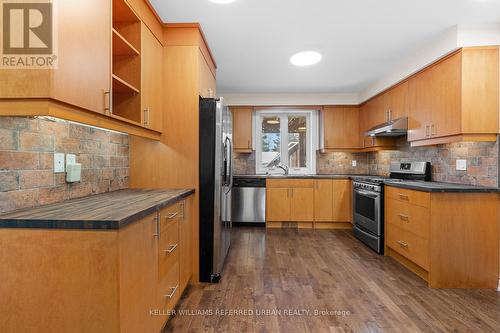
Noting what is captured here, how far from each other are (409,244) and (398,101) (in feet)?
A: 6.11

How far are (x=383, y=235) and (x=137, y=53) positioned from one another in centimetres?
322

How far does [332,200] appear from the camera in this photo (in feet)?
14.7

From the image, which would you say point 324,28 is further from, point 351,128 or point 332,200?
point 332,200

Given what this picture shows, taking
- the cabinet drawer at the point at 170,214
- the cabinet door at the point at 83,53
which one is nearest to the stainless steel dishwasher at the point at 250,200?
the cabinet drawer at the point at 170,214

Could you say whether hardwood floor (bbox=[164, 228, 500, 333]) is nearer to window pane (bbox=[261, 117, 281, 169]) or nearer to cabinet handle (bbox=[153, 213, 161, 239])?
cabinet handle (bbox=[153, 213, 161, 239])

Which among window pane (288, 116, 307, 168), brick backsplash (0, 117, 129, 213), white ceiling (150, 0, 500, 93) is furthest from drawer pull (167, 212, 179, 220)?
window pane (288, 116, 307, 168)

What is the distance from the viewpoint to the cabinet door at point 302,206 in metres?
4.50

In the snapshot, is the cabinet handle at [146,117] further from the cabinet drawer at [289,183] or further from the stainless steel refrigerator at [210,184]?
the cabinet drawer at [289,183]

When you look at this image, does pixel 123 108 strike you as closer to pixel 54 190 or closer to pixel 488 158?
pixel 54 190

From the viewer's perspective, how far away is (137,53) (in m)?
1.95

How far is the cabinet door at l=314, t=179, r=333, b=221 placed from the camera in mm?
4488

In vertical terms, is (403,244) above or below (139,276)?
below

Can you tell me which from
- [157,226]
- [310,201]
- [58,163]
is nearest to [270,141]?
[310,201]

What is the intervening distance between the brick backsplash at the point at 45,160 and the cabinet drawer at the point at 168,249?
636 mm
